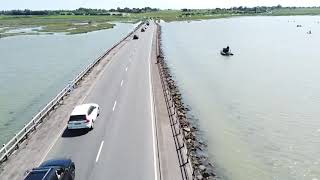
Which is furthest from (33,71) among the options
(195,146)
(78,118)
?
(195,146)

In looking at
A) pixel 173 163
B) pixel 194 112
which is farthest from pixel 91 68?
pixel 173 163

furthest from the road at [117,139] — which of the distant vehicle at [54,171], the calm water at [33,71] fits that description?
the calm water at [33,71]

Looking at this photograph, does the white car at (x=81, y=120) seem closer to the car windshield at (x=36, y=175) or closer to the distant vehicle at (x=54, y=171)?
the distant vehicle at (x=54, y=171)

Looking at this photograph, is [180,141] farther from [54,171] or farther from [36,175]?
[36,175]

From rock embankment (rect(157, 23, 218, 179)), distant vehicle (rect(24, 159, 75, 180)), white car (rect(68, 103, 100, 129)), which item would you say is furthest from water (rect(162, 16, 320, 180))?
distant vehicle (rect(24, 159, 75, 180))

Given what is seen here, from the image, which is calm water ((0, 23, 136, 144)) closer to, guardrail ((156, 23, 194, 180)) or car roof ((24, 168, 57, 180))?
guardrail ((156, 23, 194, 180))

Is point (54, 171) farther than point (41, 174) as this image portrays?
Yes
